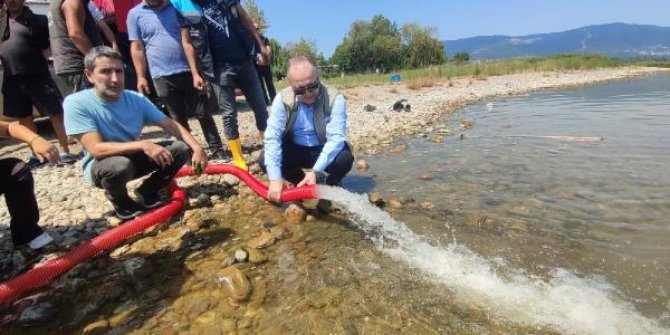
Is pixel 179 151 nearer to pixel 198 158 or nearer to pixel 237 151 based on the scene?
pixel 198 158

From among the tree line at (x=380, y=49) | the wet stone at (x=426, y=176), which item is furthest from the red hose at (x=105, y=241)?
the tree line at (x=380, y=49)

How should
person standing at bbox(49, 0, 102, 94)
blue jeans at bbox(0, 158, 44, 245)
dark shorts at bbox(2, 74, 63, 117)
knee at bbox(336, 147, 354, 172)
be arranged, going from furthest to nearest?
dark shorts at bbox(2, 74, 63, 117) < person standing at bbox(49, 0, 102, 94) < knee at bbox(336, 147, 354, 172) < blue jeans at bbox(0, 158, 44, 245)

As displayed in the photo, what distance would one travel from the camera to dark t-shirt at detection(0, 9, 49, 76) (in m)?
5.45

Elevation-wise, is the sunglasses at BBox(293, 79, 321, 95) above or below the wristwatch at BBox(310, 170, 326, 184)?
above

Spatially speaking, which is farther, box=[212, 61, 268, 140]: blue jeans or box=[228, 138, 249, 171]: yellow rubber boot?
box=[228, 138, 249, 171]: yellow rubber boot

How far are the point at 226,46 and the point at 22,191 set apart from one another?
107 inches

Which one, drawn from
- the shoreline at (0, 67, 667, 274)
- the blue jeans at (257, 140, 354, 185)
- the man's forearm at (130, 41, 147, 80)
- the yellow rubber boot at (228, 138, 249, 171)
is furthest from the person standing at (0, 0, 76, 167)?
the blue jeans at (257, 140, 354, 185)

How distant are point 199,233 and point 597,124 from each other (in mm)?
8997

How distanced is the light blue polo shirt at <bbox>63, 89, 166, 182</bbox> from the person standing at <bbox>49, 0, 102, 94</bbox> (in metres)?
1.49

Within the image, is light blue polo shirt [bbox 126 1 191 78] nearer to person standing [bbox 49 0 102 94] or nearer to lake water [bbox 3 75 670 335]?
person standing [bbox 49 0 102 94]

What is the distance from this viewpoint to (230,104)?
541cm

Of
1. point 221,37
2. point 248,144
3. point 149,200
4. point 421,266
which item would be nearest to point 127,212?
point 149,200

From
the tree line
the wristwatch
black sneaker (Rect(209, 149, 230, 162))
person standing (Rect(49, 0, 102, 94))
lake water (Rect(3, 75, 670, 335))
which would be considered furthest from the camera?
the tree line

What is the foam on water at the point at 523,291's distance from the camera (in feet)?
8.04
